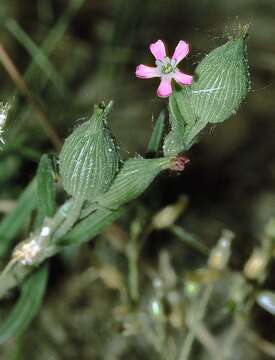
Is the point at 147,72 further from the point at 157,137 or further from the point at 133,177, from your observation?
the point at 157,137

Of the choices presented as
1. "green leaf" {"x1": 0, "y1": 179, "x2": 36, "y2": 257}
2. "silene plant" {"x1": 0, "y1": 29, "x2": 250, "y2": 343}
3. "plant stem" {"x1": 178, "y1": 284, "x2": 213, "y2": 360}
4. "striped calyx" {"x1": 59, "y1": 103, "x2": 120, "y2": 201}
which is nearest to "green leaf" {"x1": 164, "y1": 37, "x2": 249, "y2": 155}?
"silene plant" {"x1": 0, "y1": 29, "x2": 250, "y2": 343}

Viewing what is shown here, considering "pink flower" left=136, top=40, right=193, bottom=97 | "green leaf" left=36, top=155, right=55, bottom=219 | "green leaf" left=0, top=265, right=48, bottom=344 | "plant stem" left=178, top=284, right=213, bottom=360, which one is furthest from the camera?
"plant stem" left=178, top=284, right=213, bottom=360

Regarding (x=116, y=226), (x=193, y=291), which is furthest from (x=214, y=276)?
(x=116, y=226)

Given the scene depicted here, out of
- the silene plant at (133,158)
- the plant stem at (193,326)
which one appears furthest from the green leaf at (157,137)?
the plant stem at (193,326)

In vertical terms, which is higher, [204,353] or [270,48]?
[270,48]

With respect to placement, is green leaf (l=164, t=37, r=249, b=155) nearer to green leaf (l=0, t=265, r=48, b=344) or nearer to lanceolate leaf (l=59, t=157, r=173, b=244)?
lanceolate leaf (l=59, t=157, r=173, b=244)

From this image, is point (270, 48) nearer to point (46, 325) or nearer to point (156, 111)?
point (156, 111)
